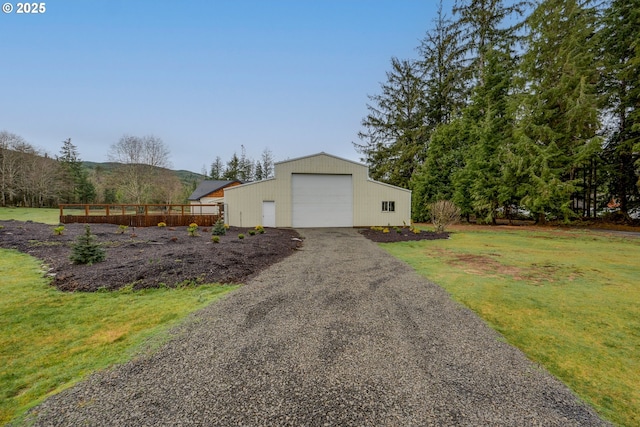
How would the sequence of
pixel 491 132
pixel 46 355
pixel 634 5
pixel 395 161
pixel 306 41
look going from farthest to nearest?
pixel 395 161
pixel 491 132
pixel 306 41
pixel 634 5
pixel 46 355

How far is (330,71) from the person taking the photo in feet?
62.3

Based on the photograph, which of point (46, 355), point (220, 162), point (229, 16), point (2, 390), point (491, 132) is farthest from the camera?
point (220, 162)

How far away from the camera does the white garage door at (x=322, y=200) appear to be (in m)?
17.0

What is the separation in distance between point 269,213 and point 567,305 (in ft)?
47.5

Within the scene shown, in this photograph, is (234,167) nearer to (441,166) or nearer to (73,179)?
(73,179)

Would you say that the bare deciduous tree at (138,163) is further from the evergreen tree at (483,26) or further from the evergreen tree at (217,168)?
the evergreen tree at (483,26)

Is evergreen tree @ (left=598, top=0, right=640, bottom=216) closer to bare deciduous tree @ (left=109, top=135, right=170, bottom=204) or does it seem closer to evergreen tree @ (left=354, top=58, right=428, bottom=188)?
evergreen tree @ (left=354, top=58, right=428, bottom=188)

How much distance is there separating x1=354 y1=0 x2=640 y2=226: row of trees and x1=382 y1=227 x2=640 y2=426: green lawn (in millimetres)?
9644

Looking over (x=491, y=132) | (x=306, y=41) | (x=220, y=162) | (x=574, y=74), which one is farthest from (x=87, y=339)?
(x=220, y=162)

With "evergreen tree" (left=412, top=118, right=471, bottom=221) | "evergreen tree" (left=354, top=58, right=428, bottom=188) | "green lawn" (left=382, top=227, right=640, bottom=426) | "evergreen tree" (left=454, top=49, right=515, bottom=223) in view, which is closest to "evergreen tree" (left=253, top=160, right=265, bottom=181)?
"evergreen tree" (left=354, top=58, right=428, bottom=188)

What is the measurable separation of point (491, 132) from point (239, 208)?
725 inches

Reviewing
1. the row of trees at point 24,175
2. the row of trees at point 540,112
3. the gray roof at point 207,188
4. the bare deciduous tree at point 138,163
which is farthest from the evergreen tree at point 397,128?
the row of trees at point 24,175

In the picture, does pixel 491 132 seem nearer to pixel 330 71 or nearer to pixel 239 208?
pixel 330 71

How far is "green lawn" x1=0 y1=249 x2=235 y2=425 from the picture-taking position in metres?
2.21
